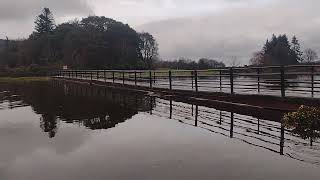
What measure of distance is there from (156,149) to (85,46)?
80144 millimetres

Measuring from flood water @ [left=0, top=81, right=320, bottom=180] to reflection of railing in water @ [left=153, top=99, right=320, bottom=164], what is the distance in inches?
0.8

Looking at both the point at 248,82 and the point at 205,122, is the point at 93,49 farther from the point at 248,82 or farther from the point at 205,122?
the point at 205,122

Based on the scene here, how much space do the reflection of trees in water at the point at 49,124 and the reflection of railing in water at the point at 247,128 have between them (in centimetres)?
406

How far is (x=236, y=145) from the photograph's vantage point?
10.0 metres

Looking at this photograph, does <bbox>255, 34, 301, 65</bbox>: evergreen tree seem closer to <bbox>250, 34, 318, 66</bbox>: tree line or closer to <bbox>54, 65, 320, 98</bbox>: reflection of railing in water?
<bbox>250, 34, 318, 66</bbox>: tree line

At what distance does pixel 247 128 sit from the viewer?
480 inches

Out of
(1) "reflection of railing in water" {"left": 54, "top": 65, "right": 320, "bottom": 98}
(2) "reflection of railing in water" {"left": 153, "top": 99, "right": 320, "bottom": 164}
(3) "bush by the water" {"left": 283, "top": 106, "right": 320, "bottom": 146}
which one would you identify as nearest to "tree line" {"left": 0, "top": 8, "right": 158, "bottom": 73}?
(1) "reflection of railing in water" {"left": 54, "top": 65, "right": 320, "bottom": 98}

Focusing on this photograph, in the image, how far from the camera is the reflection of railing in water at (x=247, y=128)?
9148mm

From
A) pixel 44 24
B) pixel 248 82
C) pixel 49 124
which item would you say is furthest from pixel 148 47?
pixel 49 124

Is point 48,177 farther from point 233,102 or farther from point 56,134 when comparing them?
point 233,102

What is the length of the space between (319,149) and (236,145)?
1.88 metres

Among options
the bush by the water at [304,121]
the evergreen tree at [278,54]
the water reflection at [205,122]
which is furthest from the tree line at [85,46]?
the bush by the water at [304,121]

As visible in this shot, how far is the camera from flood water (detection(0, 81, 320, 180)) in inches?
308

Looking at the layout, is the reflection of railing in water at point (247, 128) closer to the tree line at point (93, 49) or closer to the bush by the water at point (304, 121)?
the bush by the water at point (304, 121)
